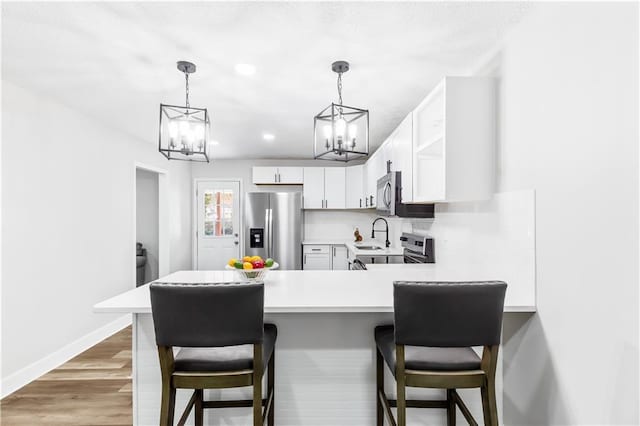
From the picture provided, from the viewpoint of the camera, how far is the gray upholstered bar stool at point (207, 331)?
4.14ft

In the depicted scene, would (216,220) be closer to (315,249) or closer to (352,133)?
(315,249)

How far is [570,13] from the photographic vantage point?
1341 millimetres

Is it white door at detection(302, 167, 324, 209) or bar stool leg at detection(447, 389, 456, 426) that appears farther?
white door at detection(302, 167, 324, 209)

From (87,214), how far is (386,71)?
124 inches

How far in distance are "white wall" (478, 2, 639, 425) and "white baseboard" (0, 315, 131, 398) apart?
3.36 m

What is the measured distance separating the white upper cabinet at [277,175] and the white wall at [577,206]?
403 centimetres

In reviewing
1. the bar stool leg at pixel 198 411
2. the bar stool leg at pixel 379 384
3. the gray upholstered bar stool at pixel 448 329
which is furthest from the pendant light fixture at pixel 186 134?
the bar stool leg at pixel 379 384

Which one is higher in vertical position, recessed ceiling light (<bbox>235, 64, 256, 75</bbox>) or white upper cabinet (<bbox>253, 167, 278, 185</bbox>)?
recessed ceiling light (<bbox>235, 64, 256, 75</bbox>)

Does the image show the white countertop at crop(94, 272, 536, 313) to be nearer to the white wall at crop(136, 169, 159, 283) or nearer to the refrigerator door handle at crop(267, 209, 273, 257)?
the refrigerator door handle at crop(267, 209, 273, 257)

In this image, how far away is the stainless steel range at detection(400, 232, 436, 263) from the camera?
2.93m

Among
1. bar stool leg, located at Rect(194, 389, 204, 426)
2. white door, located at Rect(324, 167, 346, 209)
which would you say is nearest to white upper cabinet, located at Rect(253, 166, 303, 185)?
white door, located at Rect(324, 167, 346, 209)

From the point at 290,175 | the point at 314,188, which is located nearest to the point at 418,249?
the point at 314,188

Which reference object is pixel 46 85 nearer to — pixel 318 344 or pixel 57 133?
pixel 57 133

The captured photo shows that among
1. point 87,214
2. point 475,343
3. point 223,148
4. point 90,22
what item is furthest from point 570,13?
point 223,148
